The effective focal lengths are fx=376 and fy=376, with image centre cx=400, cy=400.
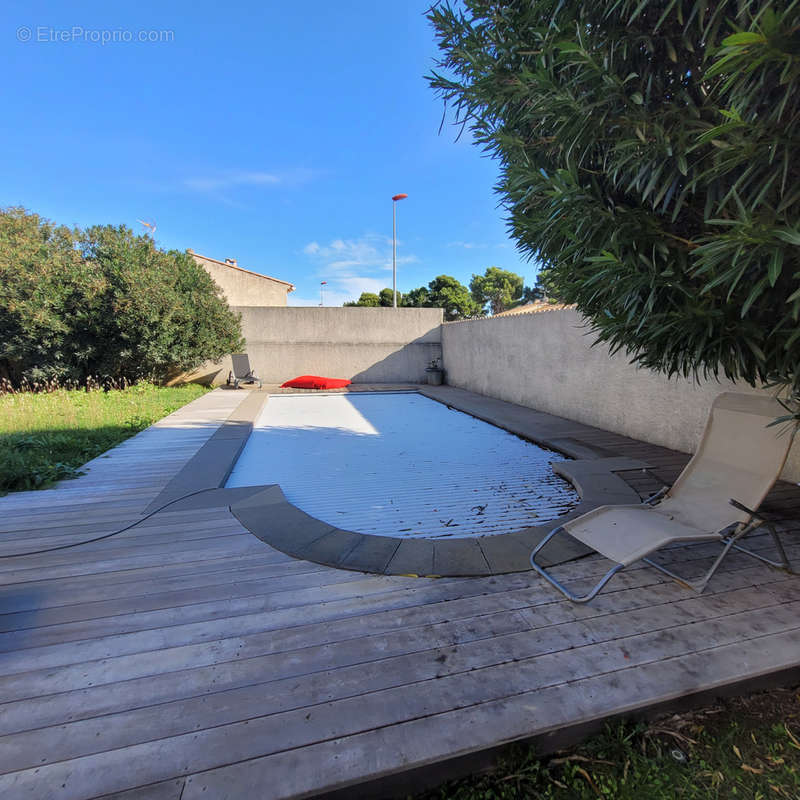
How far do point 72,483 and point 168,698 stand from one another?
315 centimetres

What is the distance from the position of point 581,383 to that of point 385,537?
482cm

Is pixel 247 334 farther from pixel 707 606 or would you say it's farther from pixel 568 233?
pixel 707 606

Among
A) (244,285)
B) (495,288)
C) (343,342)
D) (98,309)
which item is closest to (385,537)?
(98,309)

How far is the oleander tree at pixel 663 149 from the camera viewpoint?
1.30 meters

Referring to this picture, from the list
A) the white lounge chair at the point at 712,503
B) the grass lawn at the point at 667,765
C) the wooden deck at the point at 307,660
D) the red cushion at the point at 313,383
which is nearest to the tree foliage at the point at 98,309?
the red cushion at the point at 313,383

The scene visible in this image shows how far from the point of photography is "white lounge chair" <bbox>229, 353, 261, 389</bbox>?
11.7 metres

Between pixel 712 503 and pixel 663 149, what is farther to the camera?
pixel 712 503

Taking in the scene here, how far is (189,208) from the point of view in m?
14.3

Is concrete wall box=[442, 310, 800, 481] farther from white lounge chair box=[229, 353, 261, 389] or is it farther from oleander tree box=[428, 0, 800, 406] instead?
white lounge chair box=[229, 353, 261, 389]

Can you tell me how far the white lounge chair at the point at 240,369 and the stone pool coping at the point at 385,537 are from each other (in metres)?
7.20

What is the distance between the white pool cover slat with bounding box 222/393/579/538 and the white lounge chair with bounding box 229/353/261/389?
5328 millimetres

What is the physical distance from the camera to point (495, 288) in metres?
33.4

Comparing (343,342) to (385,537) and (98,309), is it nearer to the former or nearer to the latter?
(98,309)

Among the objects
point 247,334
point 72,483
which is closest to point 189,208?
point 247,334
